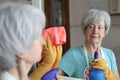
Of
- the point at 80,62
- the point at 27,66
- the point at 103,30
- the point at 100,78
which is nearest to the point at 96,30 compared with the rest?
the point at 103,30

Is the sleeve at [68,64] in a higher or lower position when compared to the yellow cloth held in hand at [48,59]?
lower

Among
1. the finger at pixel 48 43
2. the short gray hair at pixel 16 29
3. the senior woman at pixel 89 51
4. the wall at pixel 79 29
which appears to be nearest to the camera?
the short gray hair at pixel 16 29

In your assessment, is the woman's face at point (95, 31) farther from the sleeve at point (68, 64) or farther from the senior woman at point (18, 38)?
the senior woman at point (18, 38)

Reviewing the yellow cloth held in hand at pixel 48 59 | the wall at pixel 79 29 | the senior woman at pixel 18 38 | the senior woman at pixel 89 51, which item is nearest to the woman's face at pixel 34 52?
the senior woman at pixel 18 38

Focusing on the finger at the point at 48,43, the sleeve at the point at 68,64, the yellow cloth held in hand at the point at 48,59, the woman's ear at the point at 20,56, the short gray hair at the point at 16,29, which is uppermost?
the short gray hair at the point at 16,29

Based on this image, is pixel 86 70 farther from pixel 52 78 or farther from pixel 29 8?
pixel 29 8

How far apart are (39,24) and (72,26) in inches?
44.5

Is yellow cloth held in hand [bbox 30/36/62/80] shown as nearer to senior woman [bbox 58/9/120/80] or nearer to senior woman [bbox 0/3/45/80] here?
senior woman [bbox 0/3/45/80]

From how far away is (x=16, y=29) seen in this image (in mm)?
663

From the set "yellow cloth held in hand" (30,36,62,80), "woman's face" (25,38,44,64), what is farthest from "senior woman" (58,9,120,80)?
"woman's face" (25,38,44,64)

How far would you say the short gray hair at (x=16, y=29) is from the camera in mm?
663

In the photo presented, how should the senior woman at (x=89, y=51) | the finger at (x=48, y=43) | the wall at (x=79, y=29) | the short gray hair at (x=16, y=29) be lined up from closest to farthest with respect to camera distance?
the short gray hair at (x=16, y=29) < the finger at (x=48, y=43) < the senior woman at (x=89, y=51) < the wall at (x=79, y=29)

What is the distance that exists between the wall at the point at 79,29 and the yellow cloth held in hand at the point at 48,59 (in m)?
0.90

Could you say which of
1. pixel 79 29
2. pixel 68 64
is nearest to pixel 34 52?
pixel 68 64
